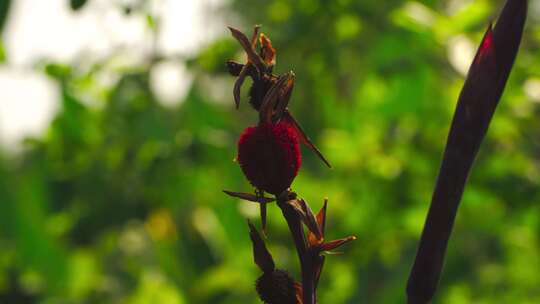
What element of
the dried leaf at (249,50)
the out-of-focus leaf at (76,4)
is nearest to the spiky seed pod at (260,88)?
the dried leaf at (249,50)

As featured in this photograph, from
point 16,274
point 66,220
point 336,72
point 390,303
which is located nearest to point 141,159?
point 66,220

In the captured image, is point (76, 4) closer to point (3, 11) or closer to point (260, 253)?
point (3, 11)

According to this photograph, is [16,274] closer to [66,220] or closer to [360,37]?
[66,220]

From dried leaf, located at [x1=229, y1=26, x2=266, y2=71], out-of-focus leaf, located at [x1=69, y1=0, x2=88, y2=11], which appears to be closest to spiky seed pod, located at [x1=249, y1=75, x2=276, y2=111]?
dried leaf, located at [x1=229, y1=26, x2=266, y2=71]

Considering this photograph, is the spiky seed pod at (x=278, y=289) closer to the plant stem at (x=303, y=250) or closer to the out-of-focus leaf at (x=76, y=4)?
the plant stem at (x=303, y=250)

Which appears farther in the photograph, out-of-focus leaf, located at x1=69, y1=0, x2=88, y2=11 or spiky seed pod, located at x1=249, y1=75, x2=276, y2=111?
out-of-focus leaf, located at x1=69, y1=0, x2=88, y2=11

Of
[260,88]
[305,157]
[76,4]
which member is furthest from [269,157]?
[305,157]

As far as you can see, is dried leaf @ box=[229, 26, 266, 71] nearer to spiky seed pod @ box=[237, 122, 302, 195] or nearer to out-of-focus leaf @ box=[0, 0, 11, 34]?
spiky seed pod @ box=[237, 122, 302, 195]

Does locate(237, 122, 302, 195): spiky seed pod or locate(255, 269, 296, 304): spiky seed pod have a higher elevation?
locate(237, 122, 302, 195): spiky seed pod
